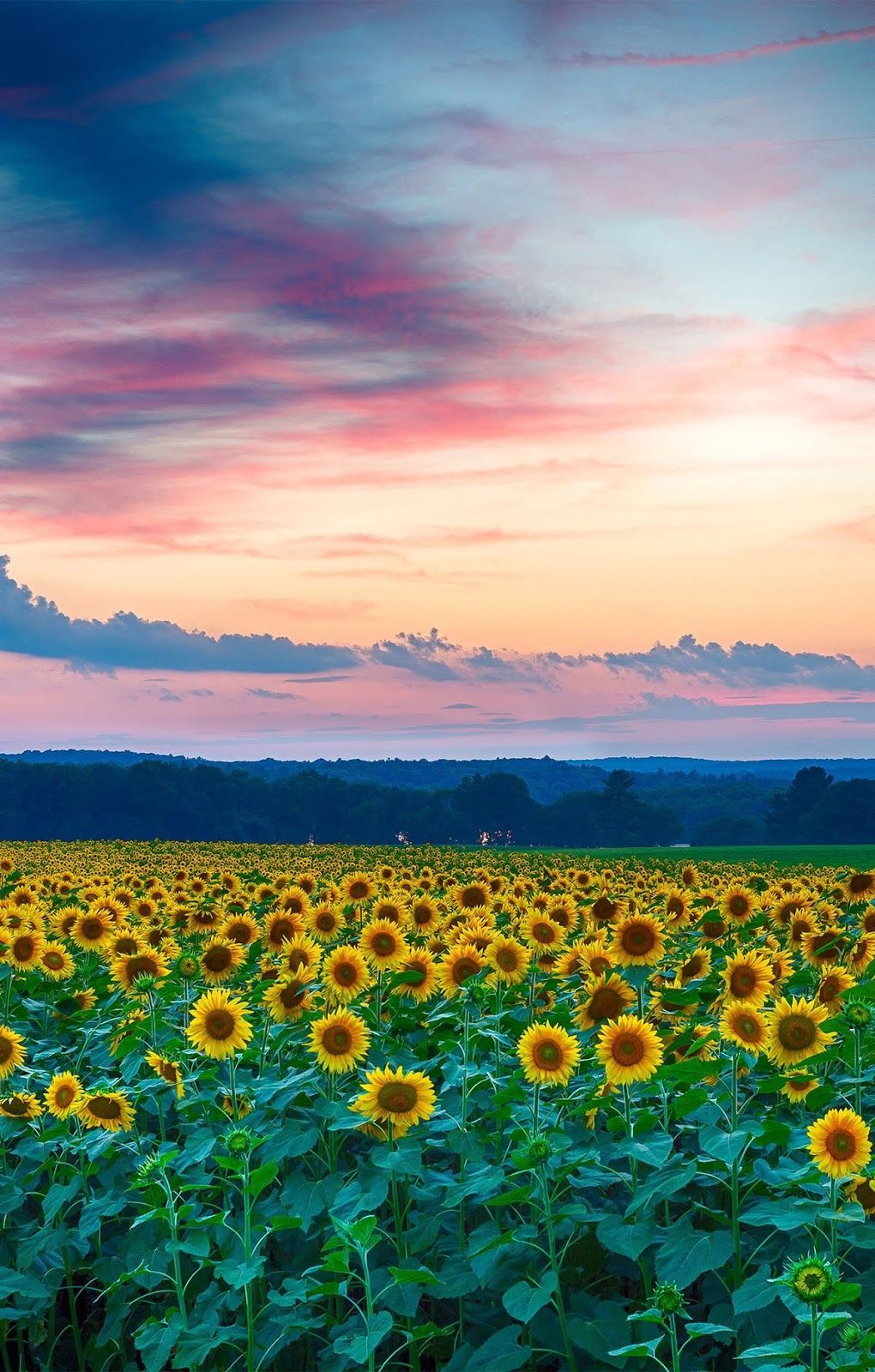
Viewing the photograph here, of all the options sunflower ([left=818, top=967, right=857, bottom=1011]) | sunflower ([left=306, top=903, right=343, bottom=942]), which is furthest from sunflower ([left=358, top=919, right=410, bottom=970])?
sunflower ([left=818, top=967, right=857, bottom=1011])

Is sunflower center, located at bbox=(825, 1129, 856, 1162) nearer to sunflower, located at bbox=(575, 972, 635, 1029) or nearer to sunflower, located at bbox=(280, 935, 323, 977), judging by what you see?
sunflower, located at bbox=(575, 972, 635, 1029)

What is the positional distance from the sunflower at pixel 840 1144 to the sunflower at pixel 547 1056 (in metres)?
1.52

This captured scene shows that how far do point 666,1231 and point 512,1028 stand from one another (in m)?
2.66

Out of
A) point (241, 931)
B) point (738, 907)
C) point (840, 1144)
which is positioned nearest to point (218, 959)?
point (241, 931)

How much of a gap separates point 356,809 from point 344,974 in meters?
109

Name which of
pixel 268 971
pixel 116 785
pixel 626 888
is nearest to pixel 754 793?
pixel 116 785

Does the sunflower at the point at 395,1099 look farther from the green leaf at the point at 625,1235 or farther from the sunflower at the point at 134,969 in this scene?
the sunflower at the point at 134,969

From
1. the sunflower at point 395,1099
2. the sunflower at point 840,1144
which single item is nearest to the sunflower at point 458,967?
the sunflower at point 395,1099

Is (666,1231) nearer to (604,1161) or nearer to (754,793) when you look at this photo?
(604,1161)

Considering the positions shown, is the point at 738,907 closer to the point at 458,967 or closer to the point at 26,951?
the point at 458,967

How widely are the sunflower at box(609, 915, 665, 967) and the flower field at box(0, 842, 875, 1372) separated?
0.02m

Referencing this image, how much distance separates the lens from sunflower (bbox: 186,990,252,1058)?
8258mm

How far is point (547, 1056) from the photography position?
7.16 metres

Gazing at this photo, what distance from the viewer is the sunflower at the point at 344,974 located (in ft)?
28.8
